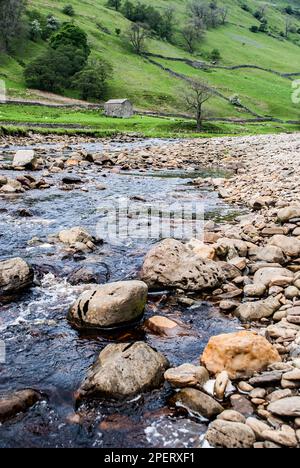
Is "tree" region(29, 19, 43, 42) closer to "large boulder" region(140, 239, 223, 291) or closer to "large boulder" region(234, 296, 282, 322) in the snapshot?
"large boulder" region(140, 239, 223, 291)

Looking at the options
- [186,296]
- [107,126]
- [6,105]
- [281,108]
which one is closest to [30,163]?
[186,296]

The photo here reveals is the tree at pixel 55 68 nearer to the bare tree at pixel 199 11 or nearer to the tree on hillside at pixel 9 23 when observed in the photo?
the tree on hillside at pixel 9 23

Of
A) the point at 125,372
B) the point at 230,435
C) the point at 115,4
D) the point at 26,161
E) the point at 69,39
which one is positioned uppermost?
the point at 115,4

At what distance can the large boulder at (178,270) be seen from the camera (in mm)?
9570

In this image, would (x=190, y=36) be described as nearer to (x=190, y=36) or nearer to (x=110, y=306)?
(x=190, y=36)

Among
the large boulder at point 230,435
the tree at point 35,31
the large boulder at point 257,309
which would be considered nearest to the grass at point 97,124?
the tree at point 35,31

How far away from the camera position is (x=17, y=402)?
231 inches

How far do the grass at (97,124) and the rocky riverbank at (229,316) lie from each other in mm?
44183

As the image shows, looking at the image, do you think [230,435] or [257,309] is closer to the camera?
[230,435]

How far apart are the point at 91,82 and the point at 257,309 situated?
9413cm

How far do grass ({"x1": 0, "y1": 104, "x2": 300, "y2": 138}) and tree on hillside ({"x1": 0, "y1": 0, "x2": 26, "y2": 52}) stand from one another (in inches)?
1374

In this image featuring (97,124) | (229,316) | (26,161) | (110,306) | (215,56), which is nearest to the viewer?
(110,306)

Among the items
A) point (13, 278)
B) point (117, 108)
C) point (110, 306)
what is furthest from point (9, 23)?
point (110, 306)
